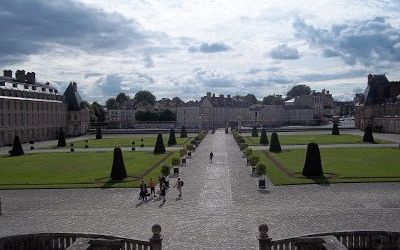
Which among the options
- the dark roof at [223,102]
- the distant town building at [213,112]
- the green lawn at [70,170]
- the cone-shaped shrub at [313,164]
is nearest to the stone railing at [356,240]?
the green lawn at [70,170]

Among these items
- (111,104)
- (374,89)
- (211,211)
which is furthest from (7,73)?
(111,104)

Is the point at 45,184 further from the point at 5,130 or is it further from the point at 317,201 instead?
the point at 5,130

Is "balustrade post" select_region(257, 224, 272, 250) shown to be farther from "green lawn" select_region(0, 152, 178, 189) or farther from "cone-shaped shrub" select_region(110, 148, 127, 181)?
"cone-shaped shrub" select_region(110, 148, 127, 181)

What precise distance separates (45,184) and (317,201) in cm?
1771

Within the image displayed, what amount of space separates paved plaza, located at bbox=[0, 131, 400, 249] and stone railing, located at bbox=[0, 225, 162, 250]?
12.1 ft

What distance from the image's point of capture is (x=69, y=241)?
591 inches

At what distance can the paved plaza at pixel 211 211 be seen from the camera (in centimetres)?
1930

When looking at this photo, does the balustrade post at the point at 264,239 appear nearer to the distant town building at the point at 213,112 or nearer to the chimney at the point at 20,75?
the chimney at the point at 20,75

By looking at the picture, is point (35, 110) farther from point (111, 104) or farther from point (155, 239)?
point (111, 104)

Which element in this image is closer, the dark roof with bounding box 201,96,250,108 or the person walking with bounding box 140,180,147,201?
the person walking with bounding box 140,180,147,201

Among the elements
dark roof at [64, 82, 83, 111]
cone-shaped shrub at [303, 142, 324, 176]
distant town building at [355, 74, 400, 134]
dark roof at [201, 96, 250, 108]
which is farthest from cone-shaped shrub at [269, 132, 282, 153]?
dark roof at [201, 96, 250, 108]

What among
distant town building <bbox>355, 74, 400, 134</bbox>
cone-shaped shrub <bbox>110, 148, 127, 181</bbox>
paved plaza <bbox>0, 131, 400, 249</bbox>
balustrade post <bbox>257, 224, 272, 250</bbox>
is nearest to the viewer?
balustrade post <bbox>257, 224, 272, 250</bbox>

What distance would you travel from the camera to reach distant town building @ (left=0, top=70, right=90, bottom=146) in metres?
79.8

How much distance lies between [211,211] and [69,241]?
30.4 ft
